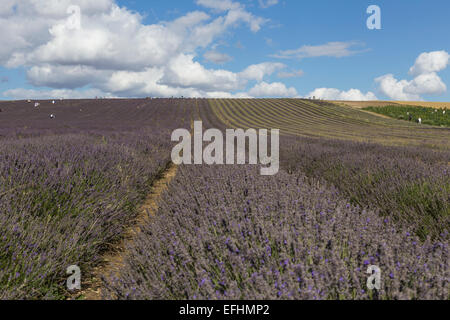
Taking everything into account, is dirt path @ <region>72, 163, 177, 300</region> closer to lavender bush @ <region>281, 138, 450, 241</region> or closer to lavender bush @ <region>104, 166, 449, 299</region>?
lavender bush @ <region>104, 166, 449, 299</region>

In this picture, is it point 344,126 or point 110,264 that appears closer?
point 110,264

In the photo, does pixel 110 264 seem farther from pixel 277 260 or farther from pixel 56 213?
pixel 277 260

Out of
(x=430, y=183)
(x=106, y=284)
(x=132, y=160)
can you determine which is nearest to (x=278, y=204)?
(x=106, y=284)

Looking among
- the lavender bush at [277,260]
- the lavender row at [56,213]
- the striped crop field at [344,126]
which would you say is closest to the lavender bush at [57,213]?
the lavender row at [56,213]

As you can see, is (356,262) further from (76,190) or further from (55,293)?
(76,190)

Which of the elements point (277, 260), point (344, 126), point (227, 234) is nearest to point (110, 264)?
point (227, 234)

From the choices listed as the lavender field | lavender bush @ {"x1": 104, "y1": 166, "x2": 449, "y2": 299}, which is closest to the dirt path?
the lavender field

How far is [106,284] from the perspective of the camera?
1499 mm

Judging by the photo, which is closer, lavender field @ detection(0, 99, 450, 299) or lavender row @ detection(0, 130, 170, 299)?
lavender field @ detection(0, 99, 450, 299)

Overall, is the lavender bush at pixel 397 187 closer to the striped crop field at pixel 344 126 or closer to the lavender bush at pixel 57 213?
the lavender bush at pixel 57 213

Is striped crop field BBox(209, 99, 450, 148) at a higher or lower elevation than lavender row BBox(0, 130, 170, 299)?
higher

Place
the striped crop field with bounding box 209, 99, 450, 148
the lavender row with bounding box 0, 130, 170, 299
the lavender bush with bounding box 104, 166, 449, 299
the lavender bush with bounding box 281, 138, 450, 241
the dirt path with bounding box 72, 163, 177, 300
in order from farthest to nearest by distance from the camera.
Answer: the striped crop field with bounding box 209, 99, 450, 148, the lavender bush with bounding box 281, 138, 450, 241, the dirt path with bounding box 72, 163, 177, 300, the lavender row with bounding box 0, 130, 170, 299, the lavender bush with bounding box 104, 166, 449, 299

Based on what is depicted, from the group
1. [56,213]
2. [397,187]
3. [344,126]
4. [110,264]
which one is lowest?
[110,264]

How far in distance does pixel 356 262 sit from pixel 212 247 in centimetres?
74
